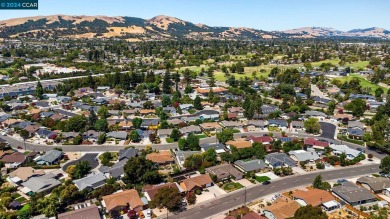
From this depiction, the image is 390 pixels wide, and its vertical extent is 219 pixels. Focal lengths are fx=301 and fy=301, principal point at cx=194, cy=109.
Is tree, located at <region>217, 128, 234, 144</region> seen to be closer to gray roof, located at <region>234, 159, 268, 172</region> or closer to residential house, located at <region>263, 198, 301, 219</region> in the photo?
gray roof, located at <region>234, 159, 268, 172</region>

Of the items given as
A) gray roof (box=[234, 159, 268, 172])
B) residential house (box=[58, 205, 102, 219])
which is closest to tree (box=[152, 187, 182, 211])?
residential house (box=[58, 205, 102, 219])

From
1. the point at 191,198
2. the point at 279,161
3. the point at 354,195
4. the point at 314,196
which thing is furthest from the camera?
the point at 279,161

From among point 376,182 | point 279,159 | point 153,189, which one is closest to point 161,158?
point 153,189

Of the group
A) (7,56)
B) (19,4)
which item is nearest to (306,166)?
(19,4)

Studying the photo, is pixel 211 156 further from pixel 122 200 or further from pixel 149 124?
pixel 149 124

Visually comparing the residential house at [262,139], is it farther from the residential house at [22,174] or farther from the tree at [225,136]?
the residential house at [22,174]

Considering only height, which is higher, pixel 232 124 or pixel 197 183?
pixel 232 124
